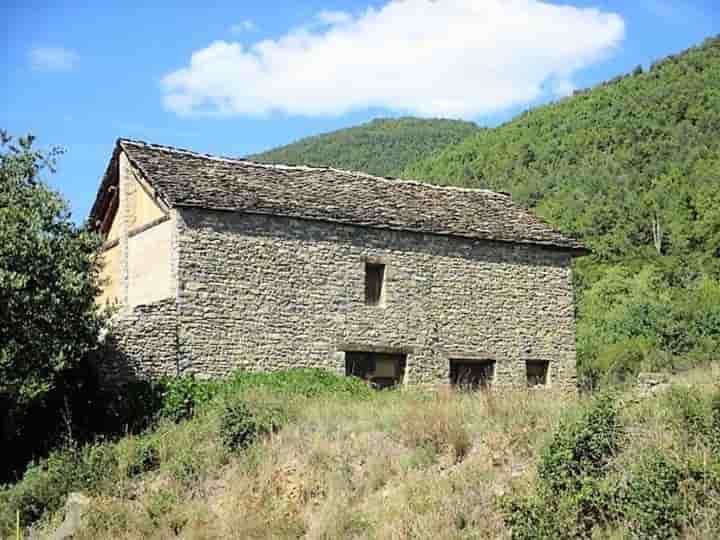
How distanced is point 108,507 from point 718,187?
37946 millimetres

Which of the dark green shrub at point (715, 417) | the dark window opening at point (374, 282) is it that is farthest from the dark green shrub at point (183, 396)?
the dark green shrub at point (715, 417)

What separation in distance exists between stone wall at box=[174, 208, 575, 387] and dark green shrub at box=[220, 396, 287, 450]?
14.5 feet

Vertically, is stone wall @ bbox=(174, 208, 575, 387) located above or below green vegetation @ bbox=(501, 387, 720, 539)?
above

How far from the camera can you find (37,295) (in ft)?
57.9

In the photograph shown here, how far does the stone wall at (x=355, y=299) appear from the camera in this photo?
21141 millimetres

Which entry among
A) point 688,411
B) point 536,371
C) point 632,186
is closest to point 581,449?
point 688,411

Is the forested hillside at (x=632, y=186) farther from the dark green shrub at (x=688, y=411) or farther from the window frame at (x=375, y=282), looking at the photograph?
the dark green shrub at (x=688, y=411)

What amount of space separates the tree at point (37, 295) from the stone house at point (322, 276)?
1.61 m

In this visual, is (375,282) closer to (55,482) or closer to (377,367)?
(377,367)

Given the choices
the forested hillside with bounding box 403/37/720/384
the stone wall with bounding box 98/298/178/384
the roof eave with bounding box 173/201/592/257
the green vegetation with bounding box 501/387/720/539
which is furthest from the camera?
the forested hillside with bounding box 403/37/720/384

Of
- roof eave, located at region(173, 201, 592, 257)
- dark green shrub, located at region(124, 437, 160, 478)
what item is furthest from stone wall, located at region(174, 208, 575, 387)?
dark green shrub, located at region(124, 437, 160, 478)

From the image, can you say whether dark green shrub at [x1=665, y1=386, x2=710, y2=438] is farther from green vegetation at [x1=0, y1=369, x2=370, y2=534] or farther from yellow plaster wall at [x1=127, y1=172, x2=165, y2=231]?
yellow plaster wall at [x1=127, y1=172, x2=165, y2=231]

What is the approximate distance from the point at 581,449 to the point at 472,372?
13.7m

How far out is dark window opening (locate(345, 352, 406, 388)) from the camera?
2288 centimetres
